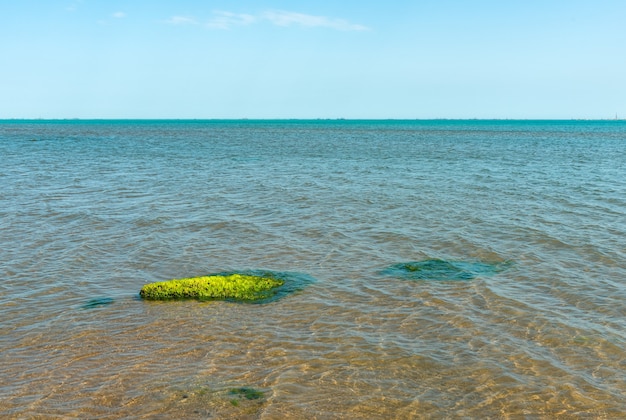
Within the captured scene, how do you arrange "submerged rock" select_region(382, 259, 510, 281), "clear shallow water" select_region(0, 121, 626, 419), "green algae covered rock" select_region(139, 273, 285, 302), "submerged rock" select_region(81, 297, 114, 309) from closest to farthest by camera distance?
"clear shallow water" select_region(0, 121, 626, 419) < "submerged rock" select_region(81, 297, 114, 309) < "green algae covered rock" select_region(139, 273, 285, 302) < "submerged rock" select_region(382, 259, 510, 281)

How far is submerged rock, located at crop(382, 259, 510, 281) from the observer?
14.9 m

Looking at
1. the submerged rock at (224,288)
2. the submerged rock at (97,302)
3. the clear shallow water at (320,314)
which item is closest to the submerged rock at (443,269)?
the clear shallow water at (320,314)

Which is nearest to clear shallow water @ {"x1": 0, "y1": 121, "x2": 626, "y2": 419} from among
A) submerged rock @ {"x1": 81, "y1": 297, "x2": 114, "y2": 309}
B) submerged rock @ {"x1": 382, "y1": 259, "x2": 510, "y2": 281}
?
submerged rock @ {"x1": 81, "y1": 297, "x2": 114, "y2": 309}

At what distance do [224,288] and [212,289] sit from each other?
31cm

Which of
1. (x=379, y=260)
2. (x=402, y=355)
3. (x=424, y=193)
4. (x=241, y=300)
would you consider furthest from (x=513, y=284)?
(x=424, y=193)

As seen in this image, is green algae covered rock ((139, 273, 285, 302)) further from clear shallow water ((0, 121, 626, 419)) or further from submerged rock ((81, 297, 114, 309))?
submerged rock ((81, 297, 114, 309))

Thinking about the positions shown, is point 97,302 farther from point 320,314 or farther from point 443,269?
point 443,269

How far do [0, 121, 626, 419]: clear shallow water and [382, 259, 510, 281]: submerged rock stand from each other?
0.27 meters

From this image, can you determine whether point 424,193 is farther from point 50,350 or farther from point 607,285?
point 50,350

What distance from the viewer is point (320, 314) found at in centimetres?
1223

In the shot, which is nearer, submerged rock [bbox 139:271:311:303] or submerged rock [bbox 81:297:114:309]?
submerged rock [bbox 81:297:114:309]

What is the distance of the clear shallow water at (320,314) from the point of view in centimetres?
864

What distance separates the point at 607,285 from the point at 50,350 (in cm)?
1346

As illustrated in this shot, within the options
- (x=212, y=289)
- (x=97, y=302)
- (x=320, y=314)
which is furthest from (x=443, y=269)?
(x=97, y=302)
